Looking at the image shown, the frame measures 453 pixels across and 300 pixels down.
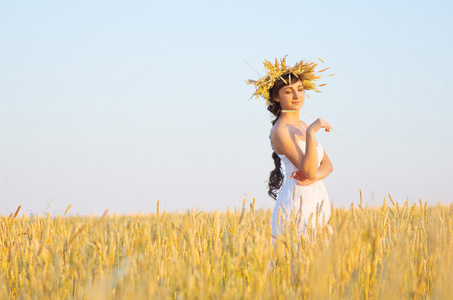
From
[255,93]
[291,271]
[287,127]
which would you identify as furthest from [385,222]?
[255,93]

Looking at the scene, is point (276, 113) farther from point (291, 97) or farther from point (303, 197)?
point (303, 197)

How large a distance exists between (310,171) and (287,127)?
56cm

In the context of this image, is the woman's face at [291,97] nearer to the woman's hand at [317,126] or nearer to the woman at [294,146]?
the woman at [294,146]

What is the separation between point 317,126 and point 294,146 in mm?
284

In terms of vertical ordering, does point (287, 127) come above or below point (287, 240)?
above

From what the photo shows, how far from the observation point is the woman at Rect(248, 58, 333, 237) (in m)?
4.21

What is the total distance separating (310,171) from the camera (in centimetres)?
419

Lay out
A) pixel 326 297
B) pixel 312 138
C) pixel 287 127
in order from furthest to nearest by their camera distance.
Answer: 1. pixel 287 127
2. pixel 312 138
3. pixel 326 297

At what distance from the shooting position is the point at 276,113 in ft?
16.4

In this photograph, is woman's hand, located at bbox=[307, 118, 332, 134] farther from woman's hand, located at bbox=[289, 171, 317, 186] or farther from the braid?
the braid

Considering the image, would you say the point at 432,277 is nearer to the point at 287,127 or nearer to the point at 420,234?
the point at 420,234

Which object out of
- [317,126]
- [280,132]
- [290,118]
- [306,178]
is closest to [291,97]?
→ [290,118]

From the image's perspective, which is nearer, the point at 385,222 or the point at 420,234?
the point at 385,222

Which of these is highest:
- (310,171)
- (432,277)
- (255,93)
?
(255,93)
